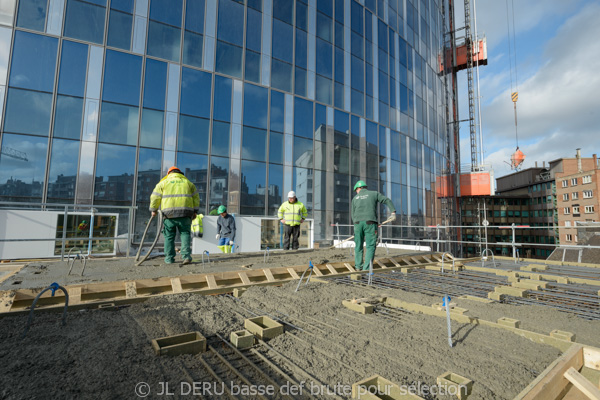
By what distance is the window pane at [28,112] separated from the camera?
35.8ft

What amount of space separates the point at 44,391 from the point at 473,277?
21.3 ft

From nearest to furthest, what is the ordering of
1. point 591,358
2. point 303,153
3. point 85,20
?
point 591,358 → point 85,20 → point 303,153

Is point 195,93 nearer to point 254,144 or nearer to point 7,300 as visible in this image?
point 254,144

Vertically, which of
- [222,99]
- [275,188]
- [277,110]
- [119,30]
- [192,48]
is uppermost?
[192,48]

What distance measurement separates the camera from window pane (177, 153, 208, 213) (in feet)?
44.9

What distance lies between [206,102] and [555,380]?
15101 mm

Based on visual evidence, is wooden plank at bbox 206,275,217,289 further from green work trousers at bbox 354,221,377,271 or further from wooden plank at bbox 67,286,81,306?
green work trousers at bbox 354,221,377,271

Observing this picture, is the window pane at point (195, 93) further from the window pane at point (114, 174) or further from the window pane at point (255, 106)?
the window pane at point (114, 174)

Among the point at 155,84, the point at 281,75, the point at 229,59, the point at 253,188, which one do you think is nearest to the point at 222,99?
the point at 229,59

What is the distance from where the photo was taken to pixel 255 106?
15.9 meters

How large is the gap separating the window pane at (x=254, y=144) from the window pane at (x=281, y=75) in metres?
2.97

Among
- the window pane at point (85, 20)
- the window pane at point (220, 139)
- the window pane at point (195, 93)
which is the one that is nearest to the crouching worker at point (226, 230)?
the window pane at point (220, 139)

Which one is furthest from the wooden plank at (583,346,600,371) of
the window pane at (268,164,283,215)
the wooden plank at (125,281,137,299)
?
the window pane at (268,164,283,215)

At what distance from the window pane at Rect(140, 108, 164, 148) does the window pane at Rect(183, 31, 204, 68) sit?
2.96 m
